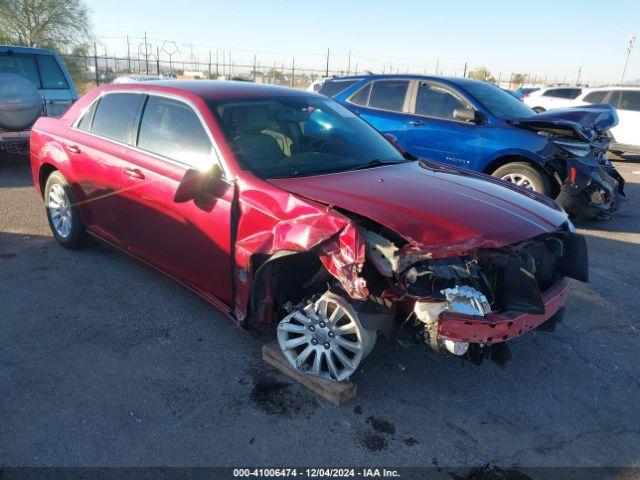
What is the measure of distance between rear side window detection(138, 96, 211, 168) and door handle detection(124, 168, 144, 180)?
185 millimetres

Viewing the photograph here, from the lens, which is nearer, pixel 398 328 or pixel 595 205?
pixel 398 328

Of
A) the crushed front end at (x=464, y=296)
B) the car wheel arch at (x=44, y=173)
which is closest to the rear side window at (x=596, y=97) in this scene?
the crushed front end at (x=464, y=296)

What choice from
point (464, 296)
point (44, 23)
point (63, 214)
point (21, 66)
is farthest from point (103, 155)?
point (44, 23)

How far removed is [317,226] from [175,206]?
131 cm

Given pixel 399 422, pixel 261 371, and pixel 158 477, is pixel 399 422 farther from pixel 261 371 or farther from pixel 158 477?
pixel 158 477

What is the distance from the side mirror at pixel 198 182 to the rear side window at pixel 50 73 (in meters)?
7.39

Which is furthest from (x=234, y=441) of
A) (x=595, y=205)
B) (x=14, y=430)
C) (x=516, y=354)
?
(x=595, y=205)

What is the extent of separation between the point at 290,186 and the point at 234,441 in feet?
4.74

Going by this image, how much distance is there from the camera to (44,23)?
24.1 m

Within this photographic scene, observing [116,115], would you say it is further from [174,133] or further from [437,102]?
[437,102]

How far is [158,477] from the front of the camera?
2312 millimetres

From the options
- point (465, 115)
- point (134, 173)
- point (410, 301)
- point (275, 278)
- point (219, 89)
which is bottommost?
point (275, 278)

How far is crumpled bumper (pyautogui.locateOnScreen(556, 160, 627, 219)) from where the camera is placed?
598 centimetres

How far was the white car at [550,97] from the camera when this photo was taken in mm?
15375
